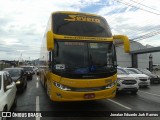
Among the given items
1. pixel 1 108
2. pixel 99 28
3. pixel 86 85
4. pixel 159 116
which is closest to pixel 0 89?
pixel 1 108

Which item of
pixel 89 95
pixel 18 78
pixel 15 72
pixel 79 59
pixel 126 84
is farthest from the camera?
pixel 15 72

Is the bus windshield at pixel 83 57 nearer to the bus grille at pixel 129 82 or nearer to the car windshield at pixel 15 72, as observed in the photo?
the bus grille at pixel 129 82

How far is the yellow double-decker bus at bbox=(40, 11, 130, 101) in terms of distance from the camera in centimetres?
861

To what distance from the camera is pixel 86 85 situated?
8711mm

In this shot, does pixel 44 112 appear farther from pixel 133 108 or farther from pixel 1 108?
pixel 133 108

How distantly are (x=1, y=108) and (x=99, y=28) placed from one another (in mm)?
5316

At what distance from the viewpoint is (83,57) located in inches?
353

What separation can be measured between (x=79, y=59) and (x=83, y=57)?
19 cm

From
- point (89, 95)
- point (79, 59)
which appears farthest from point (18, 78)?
point (89, 95)

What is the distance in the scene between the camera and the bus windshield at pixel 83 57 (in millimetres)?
8781

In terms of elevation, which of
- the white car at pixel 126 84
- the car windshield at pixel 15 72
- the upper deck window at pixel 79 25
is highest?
the upper deck window at pixel 79 25

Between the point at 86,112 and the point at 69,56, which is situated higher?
the point at 69,56

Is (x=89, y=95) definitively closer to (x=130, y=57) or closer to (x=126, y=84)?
(x=126, y=84)

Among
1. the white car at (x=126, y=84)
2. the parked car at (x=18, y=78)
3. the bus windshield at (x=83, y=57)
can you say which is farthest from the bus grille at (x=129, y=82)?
the parked car at (x=18, y=78)
